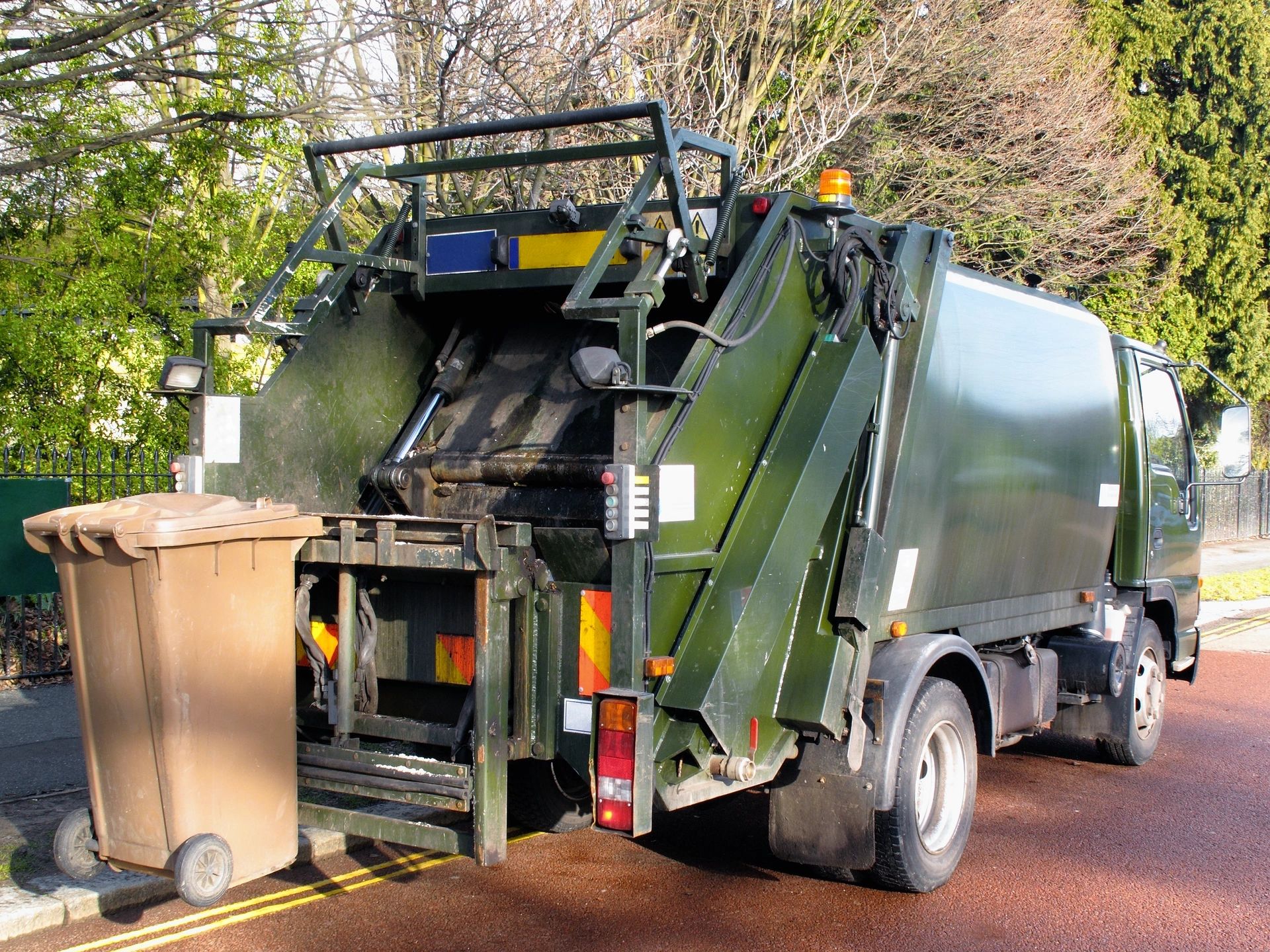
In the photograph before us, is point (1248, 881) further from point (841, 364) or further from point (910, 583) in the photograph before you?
point (841, 364)

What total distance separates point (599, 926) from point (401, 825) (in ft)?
3.37

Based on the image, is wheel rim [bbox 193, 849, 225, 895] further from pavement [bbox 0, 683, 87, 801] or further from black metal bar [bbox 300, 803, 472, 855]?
pavement [bbox 0, 683, 87, 801]

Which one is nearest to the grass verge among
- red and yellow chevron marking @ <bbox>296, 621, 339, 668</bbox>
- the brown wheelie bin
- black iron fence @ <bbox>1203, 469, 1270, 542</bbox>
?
black iron fence @ <bbox>1203, 469, 1270, 542</bbox>

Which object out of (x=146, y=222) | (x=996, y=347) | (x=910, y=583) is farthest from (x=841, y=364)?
(x=146, y=222)

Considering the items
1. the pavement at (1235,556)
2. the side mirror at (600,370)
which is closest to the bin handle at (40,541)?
the side mirror at (600,370)

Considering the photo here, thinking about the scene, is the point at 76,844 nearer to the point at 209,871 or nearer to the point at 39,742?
the point at 209,871

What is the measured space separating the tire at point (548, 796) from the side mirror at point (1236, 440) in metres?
4.92

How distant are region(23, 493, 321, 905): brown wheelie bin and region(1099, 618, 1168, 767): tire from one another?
5005 mm

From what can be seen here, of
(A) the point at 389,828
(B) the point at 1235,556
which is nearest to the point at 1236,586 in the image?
(B) the point at 1235,556

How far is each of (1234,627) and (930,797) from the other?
10185mm

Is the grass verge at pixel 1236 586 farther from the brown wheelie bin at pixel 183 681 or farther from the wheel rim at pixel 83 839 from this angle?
the wheel rim at pixel 83 839

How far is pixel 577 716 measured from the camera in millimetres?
4020

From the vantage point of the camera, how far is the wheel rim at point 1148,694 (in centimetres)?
743

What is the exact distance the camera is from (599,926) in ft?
15.1
